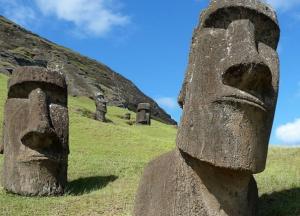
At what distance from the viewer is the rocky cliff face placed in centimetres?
7350

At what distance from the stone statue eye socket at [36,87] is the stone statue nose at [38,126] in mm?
226

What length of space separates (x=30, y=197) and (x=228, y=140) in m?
7.59

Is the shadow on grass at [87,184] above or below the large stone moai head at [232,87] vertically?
below

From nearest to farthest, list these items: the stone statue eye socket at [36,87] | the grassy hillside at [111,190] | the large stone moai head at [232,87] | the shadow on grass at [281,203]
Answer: the large stone moai head at [232,87], the shadow on grass at [281,203], the grassy hillside at [111,190], the stone statue eye socket at [36,87]

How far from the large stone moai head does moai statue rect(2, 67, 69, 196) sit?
22.4 ft

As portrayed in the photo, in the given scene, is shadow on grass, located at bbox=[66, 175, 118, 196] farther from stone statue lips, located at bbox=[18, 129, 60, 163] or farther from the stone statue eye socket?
the stone statue eye socket

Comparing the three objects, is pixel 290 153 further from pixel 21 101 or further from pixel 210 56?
pixel 210 56

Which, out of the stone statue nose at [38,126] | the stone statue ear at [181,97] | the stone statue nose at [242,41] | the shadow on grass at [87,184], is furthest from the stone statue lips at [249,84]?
the shadow on grass at [87,184]

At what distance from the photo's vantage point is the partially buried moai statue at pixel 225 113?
6363 mm

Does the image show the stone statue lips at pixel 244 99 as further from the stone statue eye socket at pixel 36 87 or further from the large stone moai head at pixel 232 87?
the stone statue eye socket at pixel 36 87

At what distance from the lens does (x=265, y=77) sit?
6496mm

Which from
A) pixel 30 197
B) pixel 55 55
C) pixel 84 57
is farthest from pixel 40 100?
pixel 84 57

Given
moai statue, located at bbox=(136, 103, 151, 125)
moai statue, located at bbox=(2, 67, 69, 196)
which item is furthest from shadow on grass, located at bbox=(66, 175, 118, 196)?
moai statue, located at bbox=(136, 103, 151, 125)

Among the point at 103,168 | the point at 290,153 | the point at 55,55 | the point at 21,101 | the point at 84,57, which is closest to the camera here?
the point at 21,101
